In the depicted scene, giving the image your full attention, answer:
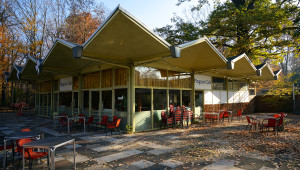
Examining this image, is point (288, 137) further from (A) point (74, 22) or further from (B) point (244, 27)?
(A) point (74, 22)

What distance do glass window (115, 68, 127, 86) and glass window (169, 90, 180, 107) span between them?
2.68 m

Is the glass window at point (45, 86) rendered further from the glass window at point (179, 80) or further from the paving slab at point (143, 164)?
the paving slab at point (143, 164)

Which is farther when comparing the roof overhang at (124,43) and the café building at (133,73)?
the café building at (133,73)

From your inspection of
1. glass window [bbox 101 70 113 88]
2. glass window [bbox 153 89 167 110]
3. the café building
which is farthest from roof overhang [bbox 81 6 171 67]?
glass window [bbox 153 89 167 110]

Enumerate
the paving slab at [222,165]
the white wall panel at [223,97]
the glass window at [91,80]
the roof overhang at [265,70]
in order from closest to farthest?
the paving slab at [222,165] → the glass window at [91,80] → the roof overhang at [265,70] → the white wall panel at [223,97]

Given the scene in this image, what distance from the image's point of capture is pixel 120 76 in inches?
365

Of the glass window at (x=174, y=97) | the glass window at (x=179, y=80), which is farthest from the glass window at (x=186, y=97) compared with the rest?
the glass window at (x=174, y=97)

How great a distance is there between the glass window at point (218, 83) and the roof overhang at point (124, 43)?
23.5ft

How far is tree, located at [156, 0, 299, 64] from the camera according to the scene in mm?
13227

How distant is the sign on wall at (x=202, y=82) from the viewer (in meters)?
12.2

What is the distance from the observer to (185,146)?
A: 6.36m

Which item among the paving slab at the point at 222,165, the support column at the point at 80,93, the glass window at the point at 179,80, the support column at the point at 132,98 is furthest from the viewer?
the support column at the point at 80,93

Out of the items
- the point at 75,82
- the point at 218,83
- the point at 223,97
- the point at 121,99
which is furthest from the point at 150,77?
the point at 223,97

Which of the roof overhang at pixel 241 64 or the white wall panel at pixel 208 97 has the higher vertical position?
the roof overhang at pixel 241 64
